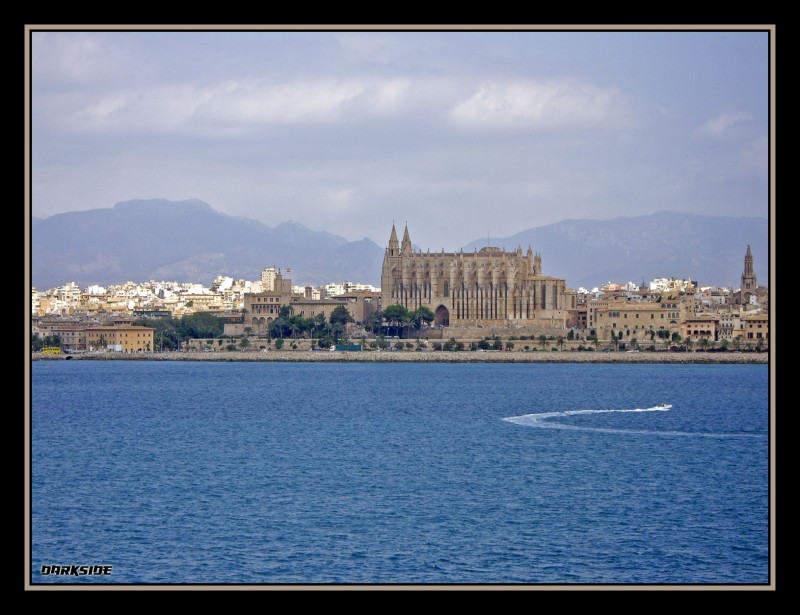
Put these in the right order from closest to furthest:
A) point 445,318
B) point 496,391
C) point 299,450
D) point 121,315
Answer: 1. point 299,450
2. point 496,391
3. point 445,318
4. point 121,315

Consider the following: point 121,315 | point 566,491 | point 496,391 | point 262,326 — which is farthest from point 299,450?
point 121,315

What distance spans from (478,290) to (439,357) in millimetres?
12029

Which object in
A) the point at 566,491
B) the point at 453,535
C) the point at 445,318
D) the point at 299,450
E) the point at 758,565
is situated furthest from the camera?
the point at 445,318

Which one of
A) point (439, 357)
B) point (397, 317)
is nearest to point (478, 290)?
point (397, 317)

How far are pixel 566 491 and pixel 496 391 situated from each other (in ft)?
90.8

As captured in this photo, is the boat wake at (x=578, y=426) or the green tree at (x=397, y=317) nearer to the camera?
the boat wake at (x=578, y=426)

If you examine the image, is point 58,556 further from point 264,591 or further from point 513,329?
point 513,329

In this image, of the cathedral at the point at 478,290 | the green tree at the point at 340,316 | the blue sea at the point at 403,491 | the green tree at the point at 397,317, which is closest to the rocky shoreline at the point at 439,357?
the green tree at the point at 397,317

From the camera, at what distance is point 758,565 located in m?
15.6

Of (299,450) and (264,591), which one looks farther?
(299,450)

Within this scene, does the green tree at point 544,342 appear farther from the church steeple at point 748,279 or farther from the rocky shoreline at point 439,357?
the church steeple at point 748,279

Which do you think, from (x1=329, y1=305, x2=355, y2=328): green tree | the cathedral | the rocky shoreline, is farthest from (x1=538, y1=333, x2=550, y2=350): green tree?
(x1=329, y1=305, x2=355, y2=328): green tree

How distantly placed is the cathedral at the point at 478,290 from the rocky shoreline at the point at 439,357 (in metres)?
7.80

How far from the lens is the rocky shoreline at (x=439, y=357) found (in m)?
76.7
